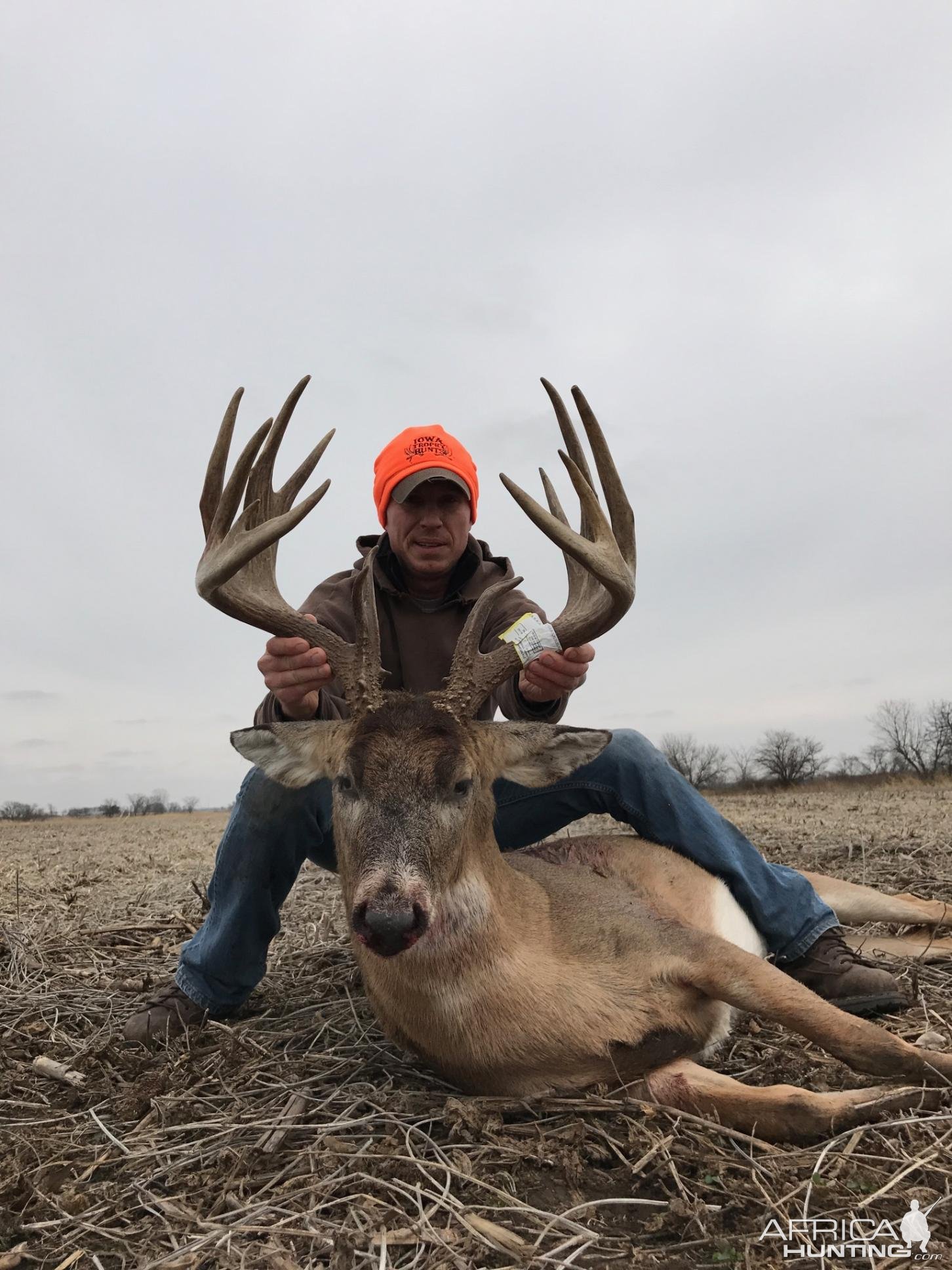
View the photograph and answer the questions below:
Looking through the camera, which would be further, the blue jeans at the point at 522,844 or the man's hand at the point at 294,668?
the blue jeans at the point at 522,844

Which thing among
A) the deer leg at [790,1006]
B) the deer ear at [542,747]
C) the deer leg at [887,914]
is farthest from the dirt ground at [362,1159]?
the deer ear at [542,747]

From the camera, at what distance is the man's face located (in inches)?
189

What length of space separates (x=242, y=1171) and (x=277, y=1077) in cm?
74

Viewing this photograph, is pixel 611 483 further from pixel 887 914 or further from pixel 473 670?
pixel 887 914

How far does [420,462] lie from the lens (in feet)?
15.7

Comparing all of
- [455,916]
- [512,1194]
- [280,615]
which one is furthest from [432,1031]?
[280,615]

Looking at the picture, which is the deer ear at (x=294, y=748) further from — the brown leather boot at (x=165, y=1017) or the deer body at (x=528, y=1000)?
the brown leather boot at (x=165, y=1017)

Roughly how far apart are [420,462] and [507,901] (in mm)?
2418

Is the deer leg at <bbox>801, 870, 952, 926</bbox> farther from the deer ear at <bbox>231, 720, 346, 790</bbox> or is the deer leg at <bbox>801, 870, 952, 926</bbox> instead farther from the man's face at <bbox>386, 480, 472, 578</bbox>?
the deer ear at <bbox>231, 720, 346, 790</bbox>

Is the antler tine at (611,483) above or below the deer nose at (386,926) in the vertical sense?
above

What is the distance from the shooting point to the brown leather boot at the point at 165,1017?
3.81 metres

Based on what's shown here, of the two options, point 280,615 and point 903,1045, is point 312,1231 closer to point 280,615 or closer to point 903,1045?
point 903,1045

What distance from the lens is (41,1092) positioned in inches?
135

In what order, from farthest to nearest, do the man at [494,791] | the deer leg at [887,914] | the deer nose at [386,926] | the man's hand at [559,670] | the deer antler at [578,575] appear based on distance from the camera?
Answer: the deer leg at [887,914] < the man at [494,791] < the man's hand at [559,670] < the deer antler at [578,575] < the deer nose at [386,926]
